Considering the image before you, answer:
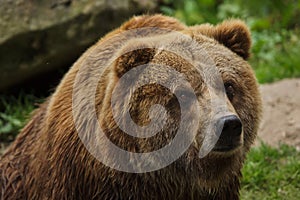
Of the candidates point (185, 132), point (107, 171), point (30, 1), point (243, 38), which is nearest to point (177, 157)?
point (185, 132)

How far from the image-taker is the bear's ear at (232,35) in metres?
4.51

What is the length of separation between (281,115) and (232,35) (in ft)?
8.24

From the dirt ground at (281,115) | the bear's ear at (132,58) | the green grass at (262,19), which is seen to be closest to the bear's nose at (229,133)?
the bear's ear at (132,58)

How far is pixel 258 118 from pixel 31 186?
1.63 meters

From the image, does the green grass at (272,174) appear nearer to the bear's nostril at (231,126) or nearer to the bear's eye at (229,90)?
the bear's eye at (229,90)

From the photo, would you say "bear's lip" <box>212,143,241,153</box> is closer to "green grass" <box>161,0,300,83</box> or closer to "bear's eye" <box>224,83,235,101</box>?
"bear's eye" <box>224,83,235,101</box>

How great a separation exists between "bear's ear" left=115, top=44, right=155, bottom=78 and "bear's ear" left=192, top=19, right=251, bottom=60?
1.51ft

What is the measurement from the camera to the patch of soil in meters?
6.61

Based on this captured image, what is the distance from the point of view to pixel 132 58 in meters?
4.18

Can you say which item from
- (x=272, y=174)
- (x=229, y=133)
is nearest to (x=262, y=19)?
(x=272, y=174)

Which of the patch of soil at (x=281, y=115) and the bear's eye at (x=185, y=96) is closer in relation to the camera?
the bear's eye at (x=185, y=96)

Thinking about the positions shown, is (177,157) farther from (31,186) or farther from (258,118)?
(31,186)

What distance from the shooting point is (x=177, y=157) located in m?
4.22

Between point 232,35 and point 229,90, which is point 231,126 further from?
point 232,35
